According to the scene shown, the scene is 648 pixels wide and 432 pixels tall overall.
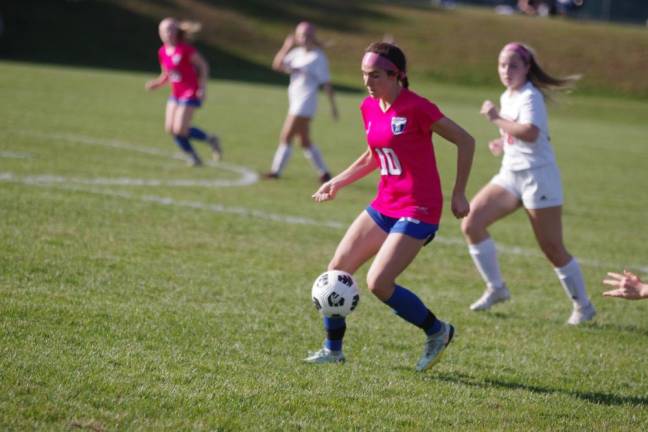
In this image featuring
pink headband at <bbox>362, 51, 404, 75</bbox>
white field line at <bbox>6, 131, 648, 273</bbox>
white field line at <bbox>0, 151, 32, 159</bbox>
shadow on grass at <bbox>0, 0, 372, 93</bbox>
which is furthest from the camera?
shadow on grass at <bbox>0, 0, 372, 93</bbox>

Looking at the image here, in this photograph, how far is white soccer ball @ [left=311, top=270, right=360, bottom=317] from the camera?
6.05 m

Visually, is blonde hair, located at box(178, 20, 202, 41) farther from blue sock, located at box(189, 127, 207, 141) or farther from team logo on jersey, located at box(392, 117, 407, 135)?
team logo on jersey, located at box(392, 117, 407, 135)

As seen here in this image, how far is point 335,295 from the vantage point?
605cm

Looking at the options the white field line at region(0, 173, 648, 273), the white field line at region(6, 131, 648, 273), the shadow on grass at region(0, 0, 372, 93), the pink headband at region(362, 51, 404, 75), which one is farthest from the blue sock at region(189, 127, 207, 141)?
the shadow on grass at region(0, 0, 372, 93)

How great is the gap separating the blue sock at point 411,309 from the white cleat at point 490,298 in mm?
2017

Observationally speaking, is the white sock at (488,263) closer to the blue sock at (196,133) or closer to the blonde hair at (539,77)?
the blonde hair at (539,77)

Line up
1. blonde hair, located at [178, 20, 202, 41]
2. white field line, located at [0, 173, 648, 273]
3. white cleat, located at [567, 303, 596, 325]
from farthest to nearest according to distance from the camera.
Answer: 1. blonde hair, located at [178, 20, 202, 41]
2. white field line, located at [0, 173, 648, 273]
3. white cleat, located at [567, 303, 596, 325]

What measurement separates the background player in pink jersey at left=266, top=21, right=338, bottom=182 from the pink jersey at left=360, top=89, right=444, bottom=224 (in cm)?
888

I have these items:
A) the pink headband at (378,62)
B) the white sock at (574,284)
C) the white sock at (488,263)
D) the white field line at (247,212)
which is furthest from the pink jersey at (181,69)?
the pink headband at (378,62)

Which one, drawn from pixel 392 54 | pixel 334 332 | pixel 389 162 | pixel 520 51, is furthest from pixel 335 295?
pixel 520 51

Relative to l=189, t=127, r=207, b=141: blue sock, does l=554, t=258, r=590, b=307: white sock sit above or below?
above

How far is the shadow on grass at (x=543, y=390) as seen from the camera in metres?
5.89

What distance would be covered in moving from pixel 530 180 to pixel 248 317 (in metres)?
2.58

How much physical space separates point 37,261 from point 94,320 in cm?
167
